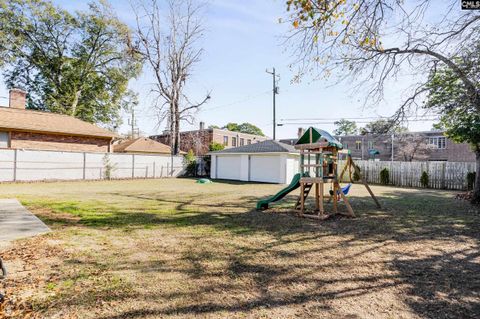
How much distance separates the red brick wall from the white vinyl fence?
1.66 m

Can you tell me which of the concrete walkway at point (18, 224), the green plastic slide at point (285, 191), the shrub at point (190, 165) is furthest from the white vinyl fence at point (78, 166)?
the green plastic slide at point (285, 191)

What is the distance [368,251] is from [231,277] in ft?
8.01

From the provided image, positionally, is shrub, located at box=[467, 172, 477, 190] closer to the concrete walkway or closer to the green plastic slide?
the green plastic slide

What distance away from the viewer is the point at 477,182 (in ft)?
35.9

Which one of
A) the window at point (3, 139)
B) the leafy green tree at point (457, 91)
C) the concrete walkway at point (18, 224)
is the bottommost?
the concrete walkway at point (18, 224)

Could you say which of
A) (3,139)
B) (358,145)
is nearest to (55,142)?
(3,139)

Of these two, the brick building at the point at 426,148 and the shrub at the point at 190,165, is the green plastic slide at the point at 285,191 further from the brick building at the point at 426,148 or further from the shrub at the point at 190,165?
the brick building at the point at 426,148

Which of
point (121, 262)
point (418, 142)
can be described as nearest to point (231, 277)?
point (121, 262)

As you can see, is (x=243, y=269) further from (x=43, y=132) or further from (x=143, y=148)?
(x=143, y=148)

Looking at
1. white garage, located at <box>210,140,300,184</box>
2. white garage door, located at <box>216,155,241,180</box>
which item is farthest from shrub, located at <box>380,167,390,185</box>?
white garage door, located at <box>216,155,241,180</box>

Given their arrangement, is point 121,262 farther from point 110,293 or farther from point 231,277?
point 231,277

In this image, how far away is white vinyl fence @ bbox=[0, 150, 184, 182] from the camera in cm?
1617

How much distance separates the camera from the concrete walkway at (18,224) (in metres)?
5.04

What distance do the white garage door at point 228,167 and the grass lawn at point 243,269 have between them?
16.0 meters
